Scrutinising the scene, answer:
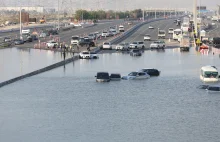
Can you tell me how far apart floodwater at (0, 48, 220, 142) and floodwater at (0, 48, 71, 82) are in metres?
1.47

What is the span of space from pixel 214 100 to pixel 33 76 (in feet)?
38.3

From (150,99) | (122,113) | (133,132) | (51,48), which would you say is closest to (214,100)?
(150,99)

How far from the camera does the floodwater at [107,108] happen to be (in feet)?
77.7

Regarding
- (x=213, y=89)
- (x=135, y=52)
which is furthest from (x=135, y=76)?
(x=135, y=52)

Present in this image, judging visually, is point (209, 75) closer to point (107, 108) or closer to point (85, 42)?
point (107, 108)

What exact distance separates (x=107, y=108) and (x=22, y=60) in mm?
19299

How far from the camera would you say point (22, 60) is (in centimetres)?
4703

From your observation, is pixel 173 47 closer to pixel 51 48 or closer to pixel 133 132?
pixel 51 48

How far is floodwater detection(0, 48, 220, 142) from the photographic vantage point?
23.7 meters

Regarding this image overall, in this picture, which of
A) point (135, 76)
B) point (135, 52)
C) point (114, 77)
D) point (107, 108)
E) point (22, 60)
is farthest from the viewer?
point (135, 52)

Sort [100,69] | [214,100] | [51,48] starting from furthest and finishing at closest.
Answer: [51,48] → [100,69] → [214,100]

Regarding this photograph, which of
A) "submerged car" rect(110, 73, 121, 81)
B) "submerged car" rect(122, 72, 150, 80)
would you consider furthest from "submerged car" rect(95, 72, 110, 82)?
"submerged car" rect(122, 72, 150, 80)

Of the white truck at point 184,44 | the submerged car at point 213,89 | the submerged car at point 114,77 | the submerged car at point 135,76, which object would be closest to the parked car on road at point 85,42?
the white truck at point 184,44

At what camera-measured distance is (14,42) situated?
61.5 metres
